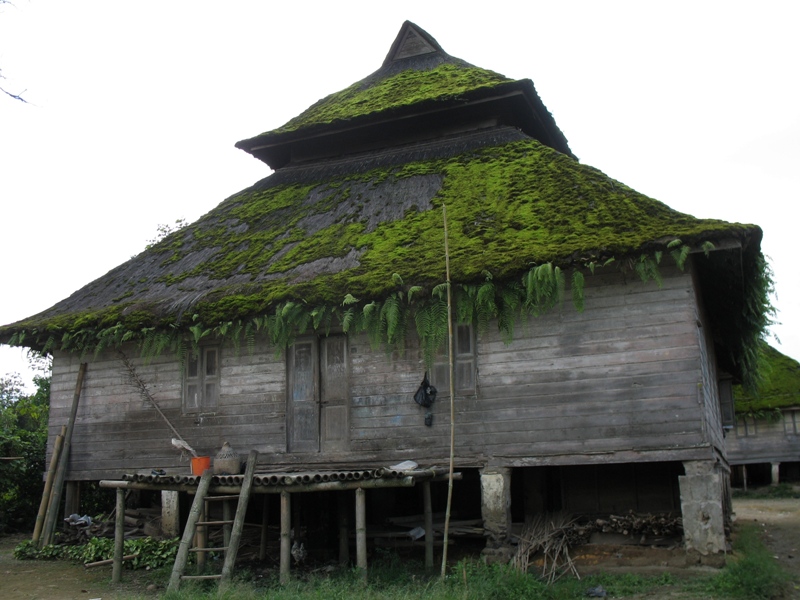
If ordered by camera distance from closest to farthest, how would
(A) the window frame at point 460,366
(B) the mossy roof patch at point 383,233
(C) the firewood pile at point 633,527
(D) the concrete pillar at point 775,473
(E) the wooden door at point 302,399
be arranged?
1. (C) the firewood pile at point 633,527
2. (B) the mossy roof patch at point 383,233
3. (A) the window frame at point 460,366
4. (E) the wooden door at point 302,399
5. (D) the concrete pillar at point 775,473

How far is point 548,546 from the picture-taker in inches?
448

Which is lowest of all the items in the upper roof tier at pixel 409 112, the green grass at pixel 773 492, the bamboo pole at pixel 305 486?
the green grass at pixel 773 492

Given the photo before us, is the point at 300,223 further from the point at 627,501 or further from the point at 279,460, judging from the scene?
the point at 627,501

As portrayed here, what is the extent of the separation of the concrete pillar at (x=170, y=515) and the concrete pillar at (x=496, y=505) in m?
5.43

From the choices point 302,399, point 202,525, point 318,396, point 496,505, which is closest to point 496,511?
point 496,505

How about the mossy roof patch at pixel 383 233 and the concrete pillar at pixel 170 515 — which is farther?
the concrete pillar at pixel 170 515

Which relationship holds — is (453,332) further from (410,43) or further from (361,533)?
(410,43)

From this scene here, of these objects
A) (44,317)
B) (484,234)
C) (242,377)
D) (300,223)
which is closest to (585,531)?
(484,234)

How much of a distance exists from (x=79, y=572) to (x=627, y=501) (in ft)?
28.5

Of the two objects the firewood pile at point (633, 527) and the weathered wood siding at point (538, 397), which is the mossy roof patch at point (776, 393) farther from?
the firewood pile at point (633, 527)

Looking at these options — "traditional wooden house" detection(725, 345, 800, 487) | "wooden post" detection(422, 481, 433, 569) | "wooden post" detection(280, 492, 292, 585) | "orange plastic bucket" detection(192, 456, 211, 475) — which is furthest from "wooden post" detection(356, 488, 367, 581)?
"traditional wooden house" detection(725, 345, 800, 487)

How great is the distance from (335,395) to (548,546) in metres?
4.03

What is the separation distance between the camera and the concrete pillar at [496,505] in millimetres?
11602

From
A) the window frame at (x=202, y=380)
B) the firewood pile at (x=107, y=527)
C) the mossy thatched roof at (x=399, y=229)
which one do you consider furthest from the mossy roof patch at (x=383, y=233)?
the firewood pile at (x=107, y=527)
